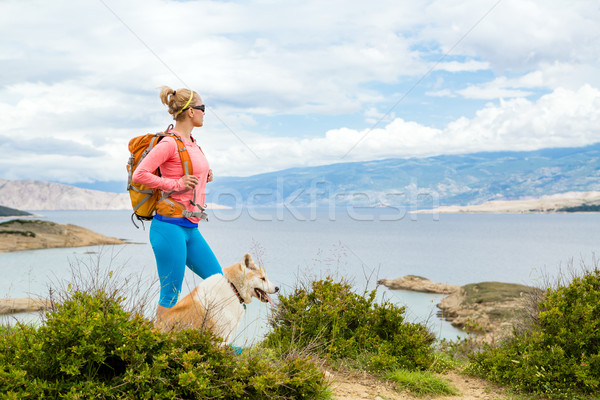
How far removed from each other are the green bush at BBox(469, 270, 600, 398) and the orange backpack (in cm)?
382


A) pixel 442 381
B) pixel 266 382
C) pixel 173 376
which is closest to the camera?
pixel 173 376

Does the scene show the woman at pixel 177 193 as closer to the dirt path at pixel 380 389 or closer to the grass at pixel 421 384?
the dirt path at pixel 380 389

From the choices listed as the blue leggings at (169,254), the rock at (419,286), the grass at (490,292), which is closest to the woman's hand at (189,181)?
the blue leggings at (169,254)

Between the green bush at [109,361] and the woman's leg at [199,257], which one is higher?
the woman's leg at [199,257]

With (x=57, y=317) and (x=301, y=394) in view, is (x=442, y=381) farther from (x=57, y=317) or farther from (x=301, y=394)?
(x=57, y=317)

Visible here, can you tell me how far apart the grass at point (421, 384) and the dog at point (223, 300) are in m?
1.83

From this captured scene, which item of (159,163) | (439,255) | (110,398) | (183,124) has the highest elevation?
(183,124)

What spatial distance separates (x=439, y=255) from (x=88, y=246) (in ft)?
157

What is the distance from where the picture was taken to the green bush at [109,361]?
2902 mm

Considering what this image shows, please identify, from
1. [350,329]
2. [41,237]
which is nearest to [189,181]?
[350,329]

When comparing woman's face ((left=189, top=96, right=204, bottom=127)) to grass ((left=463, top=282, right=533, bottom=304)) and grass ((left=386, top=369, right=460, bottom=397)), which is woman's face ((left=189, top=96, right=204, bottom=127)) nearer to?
grass ((left=386, top=369, right=460, bottom=397))

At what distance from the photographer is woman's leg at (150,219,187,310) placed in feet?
14.0

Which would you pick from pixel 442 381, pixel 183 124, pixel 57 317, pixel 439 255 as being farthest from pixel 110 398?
pixel 439 255

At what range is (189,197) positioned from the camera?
173 inches
